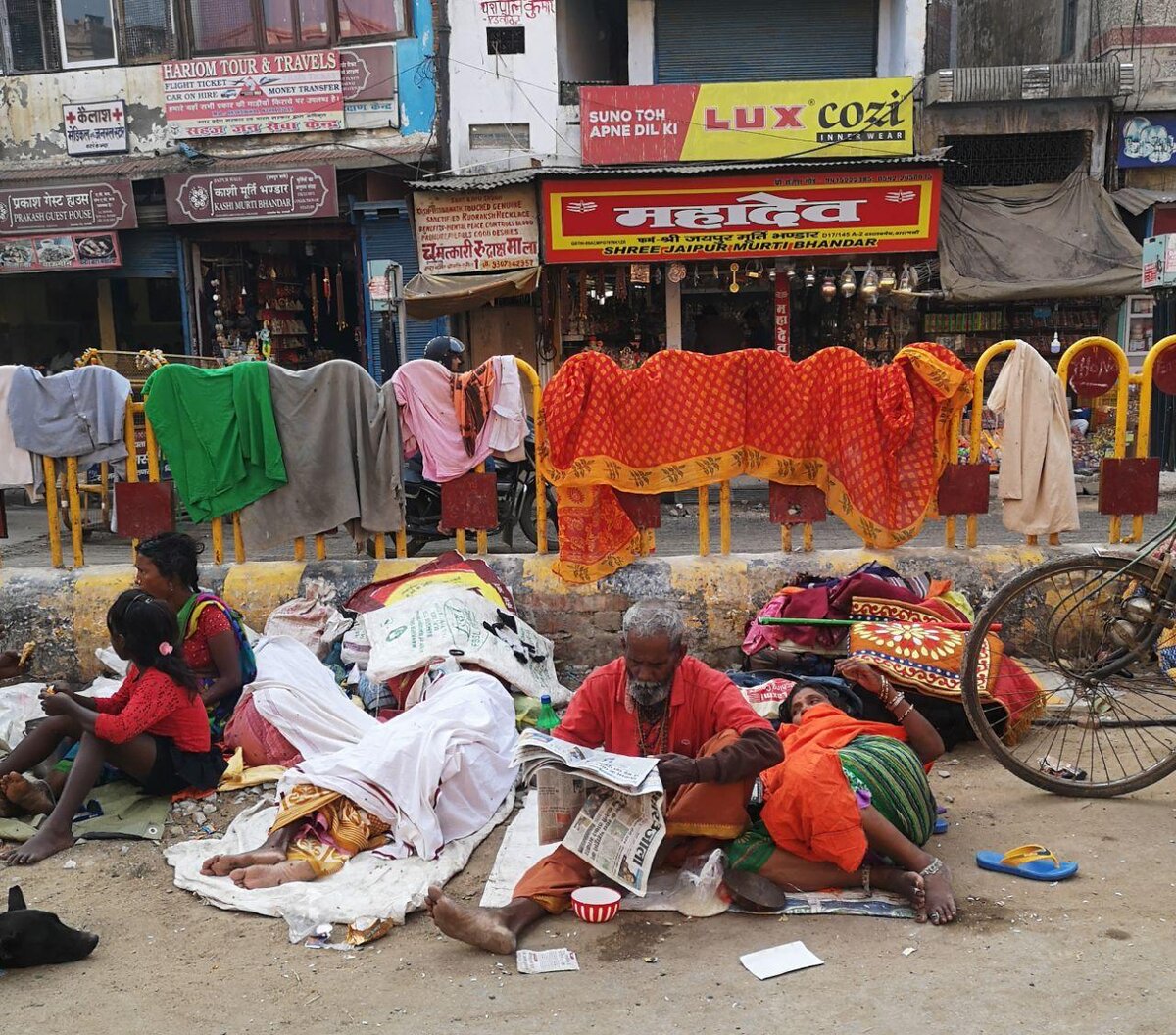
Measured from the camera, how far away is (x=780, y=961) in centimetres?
300

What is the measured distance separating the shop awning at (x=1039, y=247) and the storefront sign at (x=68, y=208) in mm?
10006

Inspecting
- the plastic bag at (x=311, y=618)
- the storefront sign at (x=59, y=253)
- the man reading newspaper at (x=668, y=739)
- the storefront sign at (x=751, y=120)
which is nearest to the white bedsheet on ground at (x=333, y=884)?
the man reading newspaper at (x=668, y=739)

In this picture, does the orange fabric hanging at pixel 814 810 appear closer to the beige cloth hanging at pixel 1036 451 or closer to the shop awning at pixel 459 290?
the beige cloth hanging at pixel 1036 451

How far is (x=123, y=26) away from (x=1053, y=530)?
13.1 m

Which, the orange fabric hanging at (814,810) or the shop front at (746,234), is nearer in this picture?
the orange fabric hanging at (814,810)

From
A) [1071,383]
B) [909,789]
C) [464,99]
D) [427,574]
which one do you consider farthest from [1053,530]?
[464,99]

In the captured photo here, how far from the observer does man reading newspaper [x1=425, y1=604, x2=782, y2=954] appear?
322 cm

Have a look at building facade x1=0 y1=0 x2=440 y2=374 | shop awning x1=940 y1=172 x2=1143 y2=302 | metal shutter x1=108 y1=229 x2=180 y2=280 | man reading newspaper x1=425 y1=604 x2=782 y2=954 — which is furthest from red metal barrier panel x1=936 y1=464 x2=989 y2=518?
metal shutter x1=108 y1=229 x2=180 y2=280

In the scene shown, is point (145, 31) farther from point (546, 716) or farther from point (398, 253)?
point (546, 716)

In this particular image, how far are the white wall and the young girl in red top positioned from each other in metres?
10.2

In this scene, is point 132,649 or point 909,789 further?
point 132,649

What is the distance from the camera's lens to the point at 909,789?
350 cm

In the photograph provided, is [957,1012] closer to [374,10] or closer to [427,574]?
[427,574]

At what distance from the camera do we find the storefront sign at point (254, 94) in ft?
43.7
